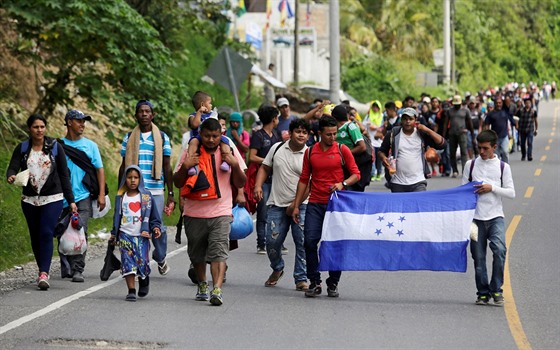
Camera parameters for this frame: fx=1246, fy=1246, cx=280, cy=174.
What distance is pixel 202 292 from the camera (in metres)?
11.7

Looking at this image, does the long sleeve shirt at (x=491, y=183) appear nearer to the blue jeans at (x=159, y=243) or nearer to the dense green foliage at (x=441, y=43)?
the blue jeans at (x=159, y=243)

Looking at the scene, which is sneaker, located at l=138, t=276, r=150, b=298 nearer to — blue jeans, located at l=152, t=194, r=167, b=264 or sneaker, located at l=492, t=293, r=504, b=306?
blue jeans, located at l=152, t=194, r=167, b=264

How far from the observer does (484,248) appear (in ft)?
38.2

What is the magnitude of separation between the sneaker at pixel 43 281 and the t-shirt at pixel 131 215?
3.77 feet

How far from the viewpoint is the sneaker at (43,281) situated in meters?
12.4

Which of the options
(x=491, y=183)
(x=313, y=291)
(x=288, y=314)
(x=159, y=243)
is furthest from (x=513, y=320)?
(x=159, y=243)

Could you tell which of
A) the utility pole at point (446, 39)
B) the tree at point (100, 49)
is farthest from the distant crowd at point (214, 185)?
the utility pole at point (446, 39)

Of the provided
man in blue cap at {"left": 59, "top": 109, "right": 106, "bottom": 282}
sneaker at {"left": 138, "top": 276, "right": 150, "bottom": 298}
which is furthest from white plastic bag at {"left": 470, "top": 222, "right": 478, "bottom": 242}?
man in blue cap at {"left": 59, "top": 109, "right": 106, "bottom": 282}

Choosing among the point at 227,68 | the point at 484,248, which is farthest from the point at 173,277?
the point at 227,68

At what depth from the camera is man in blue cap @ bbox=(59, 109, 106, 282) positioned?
520 inches

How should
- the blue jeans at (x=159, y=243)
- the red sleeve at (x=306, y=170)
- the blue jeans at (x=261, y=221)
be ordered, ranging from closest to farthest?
1. the red sleeve at (x=306, y=170)
2. the blue jeans at (x=159, y=243)
3. the blue jeans at (x=261, y=221)

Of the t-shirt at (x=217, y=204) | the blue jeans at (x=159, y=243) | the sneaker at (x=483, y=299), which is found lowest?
the sneaker at (x=483, y=299)

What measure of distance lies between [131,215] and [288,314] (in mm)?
1917

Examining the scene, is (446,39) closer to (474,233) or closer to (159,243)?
(159,243)
